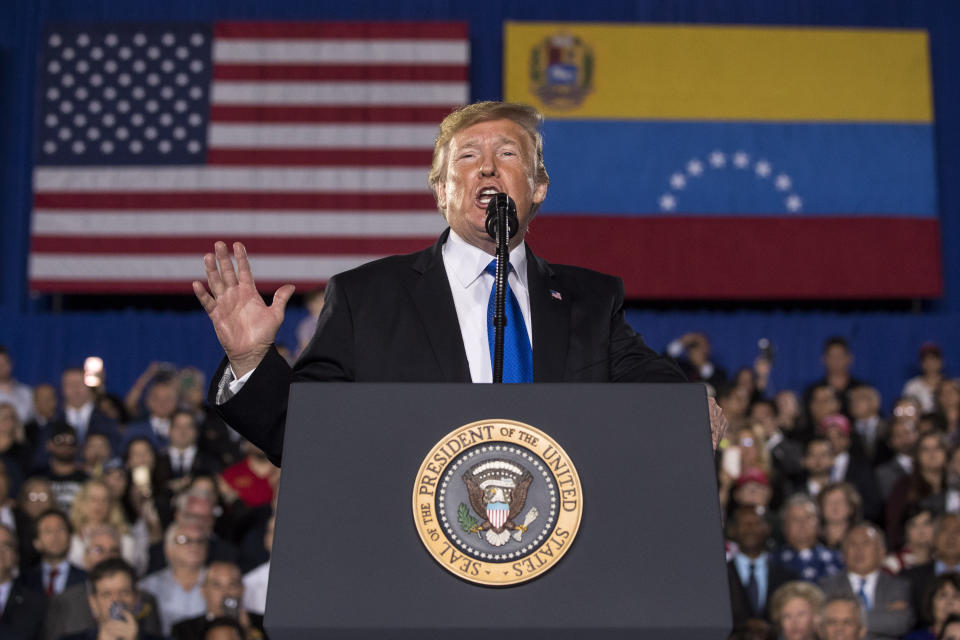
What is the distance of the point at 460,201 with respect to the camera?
6.59ft

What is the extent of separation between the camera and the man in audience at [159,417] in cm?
706

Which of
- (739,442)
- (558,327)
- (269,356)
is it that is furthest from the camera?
(739,442)

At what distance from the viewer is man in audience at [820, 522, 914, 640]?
207 inches

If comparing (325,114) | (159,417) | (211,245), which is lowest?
(159,417)

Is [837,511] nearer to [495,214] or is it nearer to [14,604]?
[14,604]

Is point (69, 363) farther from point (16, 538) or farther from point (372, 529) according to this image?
point (372, 529)

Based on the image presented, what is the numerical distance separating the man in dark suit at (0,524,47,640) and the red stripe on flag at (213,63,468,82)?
5703 mm

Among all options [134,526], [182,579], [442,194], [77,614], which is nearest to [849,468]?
[182,579]

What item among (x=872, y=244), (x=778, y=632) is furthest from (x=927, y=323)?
(x=778, y=632)

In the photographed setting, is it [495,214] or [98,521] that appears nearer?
[495,214]

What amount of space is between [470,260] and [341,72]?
8.58m

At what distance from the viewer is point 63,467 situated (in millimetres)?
6582

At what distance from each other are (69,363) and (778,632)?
6.97m

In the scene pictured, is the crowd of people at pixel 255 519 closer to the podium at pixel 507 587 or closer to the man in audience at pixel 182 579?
the man in audience at pixel 182 579
